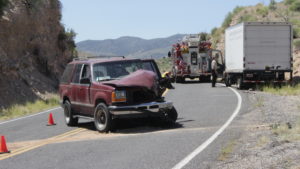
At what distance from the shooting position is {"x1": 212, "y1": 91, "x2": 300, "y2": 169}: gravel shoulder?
7.62 metres

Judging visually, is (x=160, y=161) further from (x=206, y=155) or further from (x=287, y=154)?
(x=287, y=154)

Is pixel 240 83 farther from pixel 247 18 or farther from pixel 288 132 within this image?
pixel 247 18

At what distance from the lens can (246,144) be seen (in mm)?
9523

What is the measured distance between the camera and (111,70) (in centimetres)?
1321

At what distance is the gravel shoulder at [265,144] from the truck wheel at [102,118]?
339 centimetres

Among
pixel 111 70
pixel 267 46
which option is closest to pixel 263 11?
pixel 267 46

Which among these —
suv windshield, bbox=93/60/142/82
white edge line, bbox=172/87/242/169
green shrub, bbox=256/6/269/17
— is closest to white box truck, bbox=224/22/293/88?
white edge line, bbox=172/87/242/169

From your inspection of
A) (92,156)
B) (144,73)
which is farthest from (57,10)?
(92,156)

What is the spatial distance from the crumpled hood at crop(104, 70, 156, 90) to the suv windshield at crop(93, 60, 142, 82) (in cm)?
49

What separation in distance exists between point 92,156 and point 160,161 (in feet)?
5.16

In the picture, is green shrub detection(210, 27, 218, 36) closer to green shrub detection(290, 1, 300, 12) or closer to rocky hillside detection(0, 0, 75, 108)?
green shrub detection(290, 1, 300, 12)

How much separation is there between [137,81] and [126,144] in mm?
2351

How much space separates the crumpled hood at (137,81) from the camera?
1230 centimetres

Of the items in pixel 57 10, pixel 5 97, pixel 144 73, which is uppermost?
pixel 57 10
